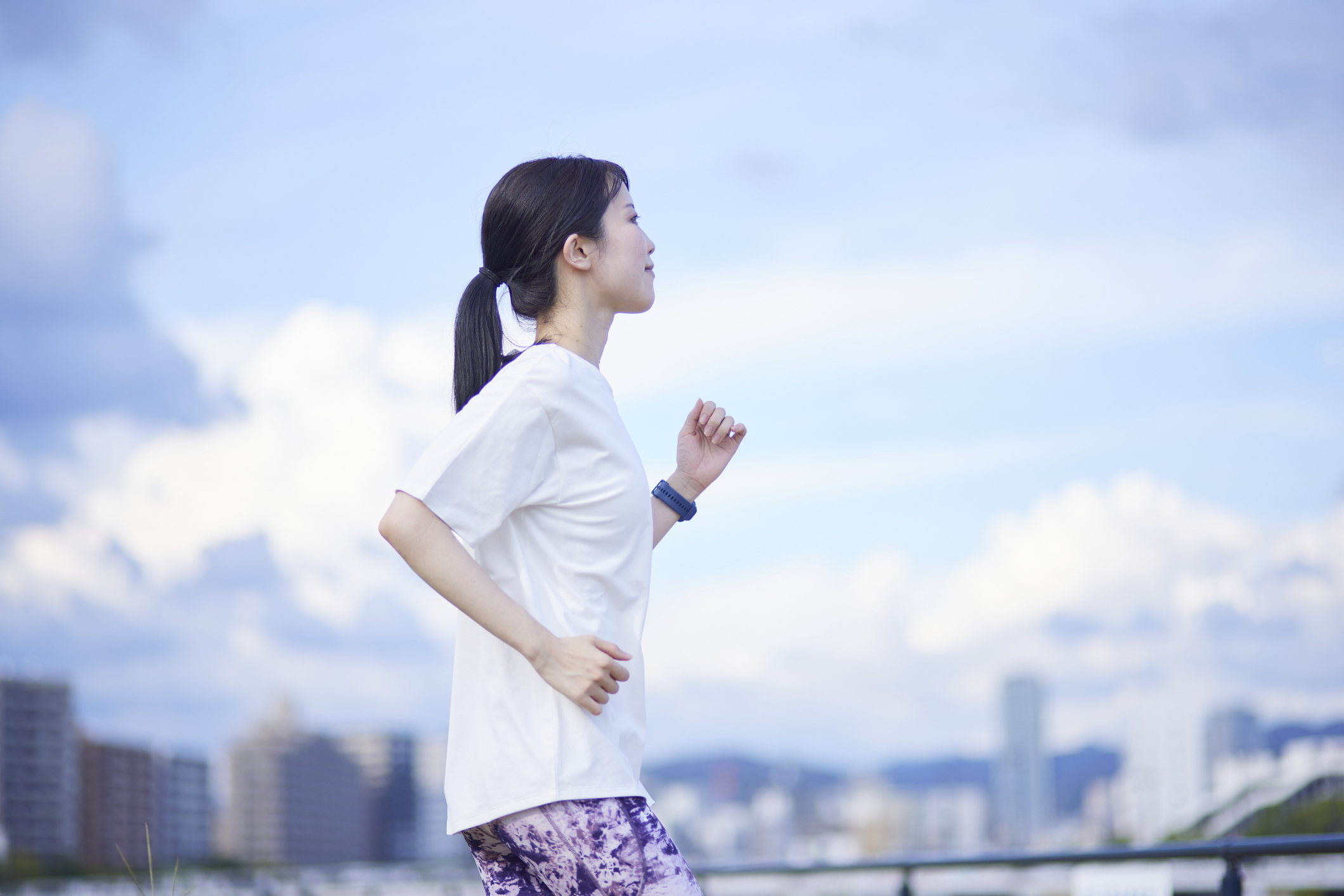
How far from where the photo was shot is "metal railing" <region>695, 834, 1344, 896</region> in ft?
8.75

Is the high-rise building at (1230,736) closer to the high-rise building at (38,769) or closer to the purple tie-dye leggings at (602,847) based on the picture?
the high-rise building at (38,769)

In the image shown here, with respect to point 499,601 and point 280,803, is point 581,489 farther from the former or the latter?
point 280,803

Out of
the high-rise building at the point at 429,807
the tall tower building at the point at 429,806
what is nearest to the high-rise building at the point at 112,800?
the tall tower building at the point at 429,806

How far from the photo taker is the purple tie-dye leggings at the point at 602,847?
1396 millimetres

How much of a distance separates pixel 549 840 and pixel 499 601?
266 millimetres

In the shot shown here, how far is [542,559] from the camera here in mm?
1522

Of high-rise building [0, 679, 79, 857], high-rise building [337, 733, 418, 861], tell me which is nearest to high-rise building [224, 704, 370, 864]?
high-rise building [337, 733, 418, 861]

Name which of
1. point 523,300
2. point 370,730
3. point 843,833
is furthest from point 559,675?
point 843,833

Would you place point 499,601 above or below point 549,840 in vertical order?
above

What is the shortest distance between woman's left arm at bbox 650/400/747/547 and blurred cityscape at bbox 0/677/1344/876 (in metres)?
44.5

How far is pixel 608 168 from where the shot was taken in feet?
5.67

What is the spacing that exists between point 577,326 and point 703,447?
411mm

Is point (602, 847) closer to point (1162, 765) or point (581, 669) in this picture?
point (581, 669)

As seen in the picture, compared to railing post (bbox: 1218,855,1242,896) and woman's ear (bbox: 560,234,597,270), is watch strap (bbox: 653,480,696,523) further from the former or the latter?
railing post (bbox: 1218,855,1242,896)
